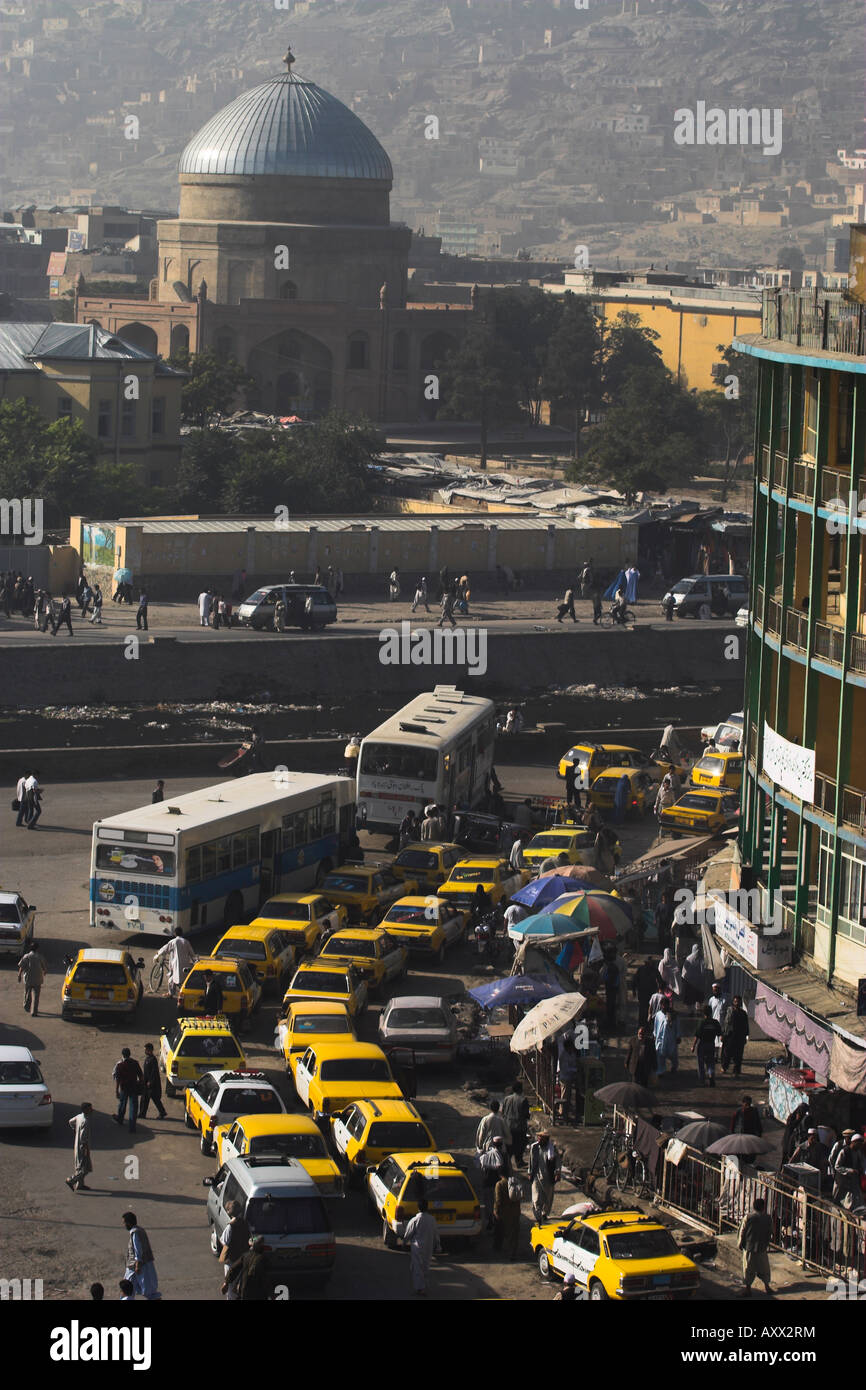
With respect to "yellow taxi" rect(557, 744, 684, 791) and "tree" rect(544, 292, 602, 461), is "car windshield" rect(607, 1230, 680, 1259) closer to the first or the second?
"yellow taxi" rect(557, 744, 684, 791)

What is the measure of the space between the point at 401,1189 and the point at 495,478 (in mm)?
51434

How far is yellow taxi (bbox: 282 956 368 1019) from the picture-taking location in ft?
80.9

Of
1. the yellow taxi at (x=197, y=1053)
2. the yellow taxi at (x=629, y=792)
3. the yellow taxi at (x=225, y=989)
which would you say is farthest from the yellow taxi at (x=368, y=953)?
the yellow taxi at (x=629, y=792)

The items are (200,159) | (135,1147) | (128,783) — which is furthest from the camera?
(200,159)

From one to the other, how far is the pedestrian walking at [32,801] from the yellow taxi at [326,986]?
10.6m

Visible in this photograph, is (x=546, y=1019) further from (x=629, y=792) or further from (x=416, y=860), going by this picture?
(x=629, y=792)

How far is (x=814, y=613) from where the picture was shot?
21344 millimetres

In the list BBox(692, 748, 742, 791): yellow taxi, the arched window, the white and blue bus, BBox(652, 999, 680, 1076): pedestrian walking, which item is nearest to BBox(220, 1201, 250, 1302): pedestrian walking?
BBox(652, 999, 680, 1076): pedestrian walking

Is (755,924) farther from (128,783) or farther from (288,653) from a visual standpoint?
(288,653)

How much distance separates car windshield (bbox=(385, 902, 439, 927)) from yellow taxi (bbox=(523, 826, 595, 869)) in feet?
10.3

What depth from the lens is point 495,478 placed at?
68.9 metres

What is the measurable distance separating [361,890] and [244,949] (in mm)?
3621

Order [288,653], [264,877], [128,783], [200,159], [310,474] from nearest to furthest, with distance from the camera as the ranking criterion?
1. [264,877]
2. [128,783]
3. [288,653]
4. [310,474]
5. [200,159]
